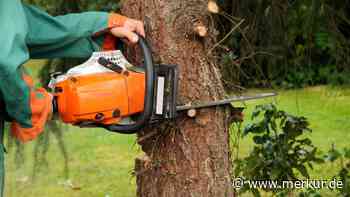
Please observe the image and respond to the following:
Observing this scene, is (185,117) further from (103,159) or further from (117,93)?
(103,159)

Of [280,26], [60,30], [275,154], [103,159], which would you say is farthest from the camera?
[103,159]

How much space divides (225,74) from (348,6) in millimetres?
943

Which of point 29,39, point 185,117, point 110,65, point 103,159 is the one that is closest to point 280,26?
point 185,117

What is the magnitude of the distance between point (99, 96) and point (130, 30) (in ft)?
0.92

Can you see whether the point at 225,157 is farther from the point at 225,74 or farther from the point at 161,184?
the point at 225,74

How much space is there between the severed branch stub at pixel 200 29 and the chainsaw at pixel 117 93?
0.16 meters

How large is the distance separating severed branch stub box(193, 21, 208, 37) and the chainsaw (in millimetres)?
159

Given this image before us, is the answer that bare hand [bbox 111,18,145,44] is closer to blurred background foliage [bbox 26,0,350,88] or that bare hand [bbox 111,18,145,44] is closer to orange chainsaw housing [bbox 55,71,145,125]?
orange chainsaw housing [bbox 55,71,145,125]

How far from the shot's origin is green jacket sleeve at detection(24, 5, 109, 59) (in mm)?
2398

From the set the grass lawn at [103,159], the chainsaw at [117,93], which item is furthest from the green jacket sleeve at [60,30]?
the grass lawn at [103,159]

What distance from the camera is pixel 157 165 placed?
255 cm

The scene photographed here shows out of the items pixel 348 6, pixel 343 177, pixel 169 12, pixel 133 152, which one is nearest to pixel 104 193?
pixel 133 152

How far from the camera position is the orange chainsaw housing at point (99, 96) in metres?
2.29

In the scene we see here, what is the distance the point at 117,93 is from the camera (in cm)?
232
